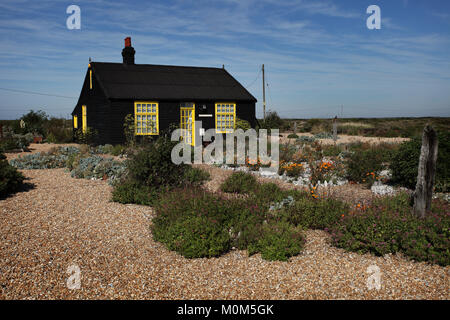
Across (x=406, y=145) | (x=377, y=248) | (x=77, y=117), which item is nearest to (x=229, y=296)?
(x=377, y=248)

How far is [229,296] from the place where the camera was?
4.00 metres

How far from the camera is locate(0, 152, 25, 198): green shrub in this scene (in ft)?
26.1

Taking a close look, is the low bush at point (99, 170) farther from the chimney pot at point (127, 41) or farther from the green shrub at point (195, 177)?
the chimney pot at point (127, 41)

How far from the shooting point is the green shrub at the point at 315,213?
610 cm

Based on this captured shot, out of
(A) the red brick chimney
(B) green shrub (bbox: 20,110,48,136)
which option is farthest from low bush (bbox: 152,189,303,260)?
(B) green shrub (bbox: 20,110,48,136)

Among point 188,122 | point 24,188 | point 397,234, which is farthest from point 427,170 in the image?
point 188,122

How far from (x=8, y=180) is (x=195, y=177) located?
4.25 meters

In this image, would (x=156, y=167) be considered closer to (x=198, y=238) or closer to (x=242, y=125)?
(x=198, y=238)

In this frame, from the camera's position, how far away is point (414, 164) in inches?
345

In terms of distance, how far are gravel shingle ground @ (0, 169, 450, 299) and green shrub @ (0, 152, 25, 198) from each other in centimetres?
181

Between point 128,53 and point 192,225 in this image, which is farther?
point 128,53

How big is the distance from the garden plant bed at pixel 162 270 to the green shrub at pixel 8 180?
5.90 ft

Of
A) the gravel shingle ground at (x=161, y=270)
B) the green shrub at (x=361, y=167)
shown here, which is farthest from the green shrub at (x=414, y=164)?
→ the gravel shingle ground at (x=161, y=270)

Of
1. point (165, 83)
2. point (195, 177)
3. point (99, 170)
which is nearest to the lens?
point (195, 177)
